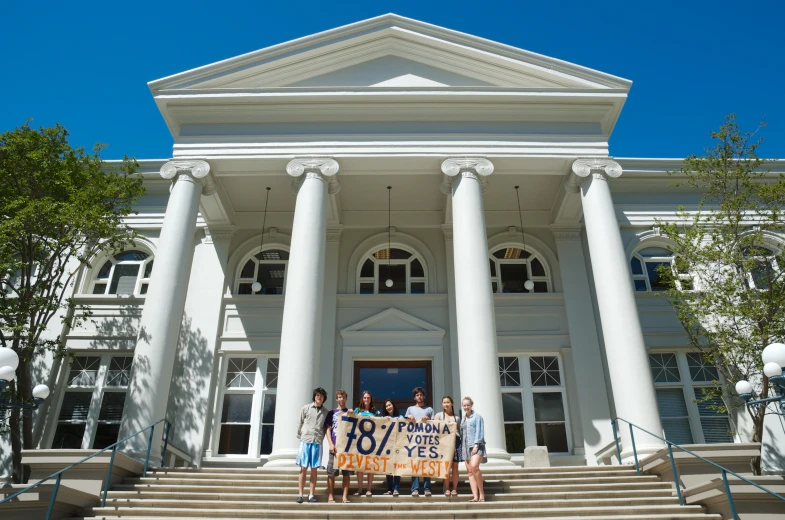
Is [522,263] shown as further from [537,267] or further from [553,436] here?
[553,436]

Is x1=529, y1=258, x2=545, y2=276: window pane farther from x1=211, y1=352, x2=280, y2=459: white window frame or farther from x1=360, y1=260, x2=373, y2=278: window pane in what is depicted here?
x1=211, y1=352, x2=280, y2=459: white window frame

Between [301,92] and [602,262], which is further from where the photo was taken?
[301,92]

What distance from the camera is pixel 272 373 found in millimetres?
15477

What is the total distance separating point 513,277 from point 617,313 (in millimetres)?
4943

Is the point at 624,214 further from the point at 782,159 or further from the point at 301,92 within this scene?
the point at 301,92

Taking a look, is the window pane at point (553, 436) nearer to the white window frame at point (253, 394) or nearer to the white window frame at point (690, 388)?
the white window frame at point (690, 388)

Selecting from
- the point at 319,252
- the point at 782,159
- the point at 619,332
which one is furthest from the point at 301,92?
the point at 782,159

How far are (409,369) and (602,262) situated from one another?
5771 millimetres

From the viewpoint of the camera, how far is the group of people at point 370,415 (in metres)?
8.28

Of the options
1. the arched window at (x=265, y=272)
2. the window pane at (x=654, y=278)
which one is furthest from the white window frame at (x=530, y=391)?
the arched window at (x=265, y=272)

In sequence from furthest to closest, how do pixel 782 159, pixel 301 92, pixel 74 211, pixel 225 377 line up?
pixel 782 159 < pixel 225 377 < pixel 301 92 < pixel 74 211

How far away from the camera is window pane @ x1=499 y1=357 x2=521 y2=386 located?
50.3ft

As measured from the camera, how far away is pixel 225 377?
15383mm

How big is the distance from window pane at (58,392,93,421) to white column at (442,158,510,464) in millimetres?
9757
